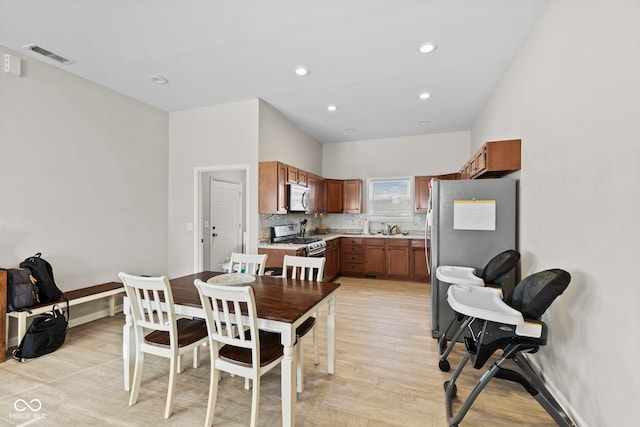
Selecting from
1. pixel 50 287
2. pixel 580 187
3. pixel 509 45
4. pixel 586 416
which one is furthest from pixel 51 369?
pixel 509 45

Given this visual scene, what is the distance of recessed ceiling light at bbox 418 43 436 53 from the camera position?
9.04 feet

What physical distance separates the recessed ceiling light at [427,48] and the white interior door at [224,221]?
4.07 metres

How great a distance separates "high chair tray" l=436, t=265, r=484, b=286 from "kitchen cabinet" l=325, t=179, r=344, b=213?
3571 millimetres

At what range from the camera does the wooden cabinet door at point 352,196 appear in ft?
20.5

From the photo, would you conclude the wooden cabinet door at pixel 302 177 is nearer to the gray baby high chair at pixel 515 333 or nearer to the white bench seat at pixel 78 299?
the white bench seat at pixel 78 299

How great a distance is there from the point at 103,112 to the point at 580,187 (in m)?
5.02

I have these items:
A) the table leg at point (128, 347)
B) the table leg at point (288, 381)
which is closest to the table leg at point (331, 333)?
the table leg at point (288, 381)

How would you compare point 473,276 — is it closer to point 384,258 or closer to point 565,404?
point 565,404

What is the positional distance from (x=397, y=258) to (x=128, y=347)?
4609 millimetres

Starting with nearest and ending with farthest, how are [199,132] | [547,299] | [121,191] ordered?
1. [547,299]
2. [121,191]
3. [199,132]

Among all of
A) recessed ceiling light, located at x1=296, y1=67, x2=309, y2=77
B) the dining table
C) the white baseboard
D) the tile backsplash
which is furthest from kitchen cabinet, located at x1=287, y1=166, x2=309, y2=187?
the white baseboard

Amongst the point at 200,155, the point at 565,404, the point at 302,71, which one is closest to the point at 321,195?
the point at 200,155

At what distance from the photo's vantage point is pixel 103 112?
3.67 metres

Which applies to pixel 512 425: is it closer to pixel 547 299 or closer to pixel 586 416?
pixel 586 416
